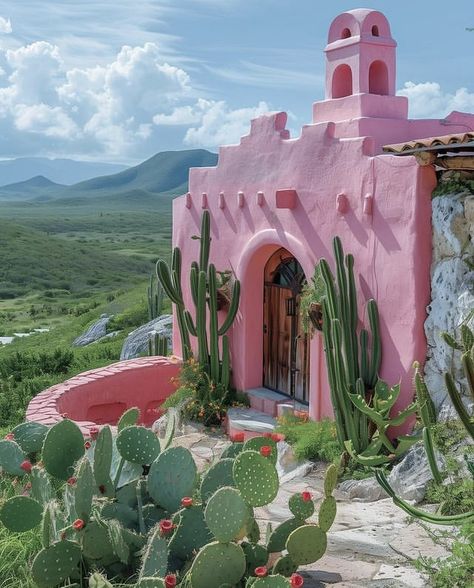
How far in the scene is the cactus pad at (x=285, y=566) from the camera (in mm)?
4914

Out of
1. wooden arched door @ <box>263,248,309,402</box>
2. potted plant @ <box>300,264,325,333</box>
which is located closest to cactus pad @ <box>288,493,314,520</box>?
potted plant @ <box>300,264,325,333</box>

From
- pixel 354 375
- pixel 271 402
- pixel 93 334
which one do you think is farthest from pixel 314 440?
pixel 93 334

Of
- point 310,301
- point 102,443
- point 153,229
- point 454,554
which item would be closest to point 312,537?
point 454,554

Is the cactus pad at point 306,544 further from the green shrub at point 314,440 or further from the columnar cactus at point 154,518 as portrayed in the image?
the green shrub at point 314,440

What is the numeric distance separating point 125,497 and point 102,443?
0.52m

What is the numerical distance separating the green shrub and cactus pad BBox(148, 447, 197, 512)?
347cm

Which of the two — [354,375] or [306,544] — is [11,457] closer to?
[306,544]

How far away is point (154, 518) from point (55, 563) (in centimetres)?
82

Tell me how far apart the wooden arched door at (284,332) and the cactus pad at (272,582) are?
6026 mm

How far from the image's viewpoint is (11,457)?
576 cm

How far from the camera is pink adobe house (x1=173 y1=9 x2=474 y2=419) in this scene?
27.1 ft

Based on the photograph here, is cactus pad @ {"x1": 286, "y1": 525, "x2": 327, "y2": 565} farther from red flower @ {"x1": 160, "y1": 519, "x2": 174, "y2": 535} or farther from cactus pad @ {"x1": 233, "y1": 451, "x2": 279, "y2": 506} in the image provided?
red flower @ {"x1": 160, "y1": 519, "x2": 174, "y2": 535}

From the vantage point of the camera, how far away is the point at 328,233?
9414mm

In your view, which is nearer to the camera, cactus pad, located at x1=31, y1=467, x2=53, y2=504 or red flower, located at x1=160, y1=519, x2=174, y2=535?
red flower, located at x1=160, y1=519, x2=174, y2=535
